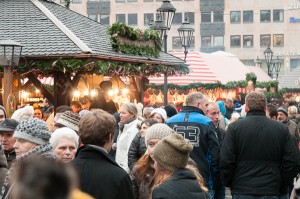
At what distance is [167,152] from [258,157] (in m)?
2.91

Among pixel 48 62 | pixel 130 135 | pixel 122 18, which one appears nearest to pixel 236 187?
pixel 130 135

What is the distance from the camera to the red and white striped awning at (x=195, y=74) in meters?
30.3

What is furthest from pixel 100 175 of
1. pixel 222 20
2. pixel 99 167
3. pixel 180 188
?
pixel 222 20

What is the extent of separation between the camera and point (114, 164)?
434 centimetres

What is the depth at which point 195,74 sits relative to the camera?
1228 inches

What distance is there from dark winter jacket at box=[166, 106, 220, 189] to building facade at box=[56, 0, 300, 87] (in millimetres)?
69841

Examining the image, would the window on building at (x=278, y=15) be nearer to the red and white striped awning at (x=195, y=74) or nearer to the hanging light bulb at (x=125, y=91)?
the red and white striped awning at (x=195, y=74)

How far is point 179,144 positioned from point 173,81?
84.0ft

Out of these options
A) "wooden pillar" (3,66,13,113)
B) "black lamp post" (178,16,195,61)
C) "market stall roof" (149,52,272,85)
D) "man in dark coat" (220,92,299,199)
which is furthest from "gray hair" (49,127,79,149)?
"market stall roof" (149,52,272,85)

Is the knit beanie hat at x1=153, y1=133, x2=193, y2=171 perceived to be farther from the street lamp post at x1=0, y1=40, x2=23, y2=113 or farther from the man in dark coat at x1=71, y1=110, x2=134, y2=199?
the street lamp post at x1=0, y1=40, x2=23, y2=113

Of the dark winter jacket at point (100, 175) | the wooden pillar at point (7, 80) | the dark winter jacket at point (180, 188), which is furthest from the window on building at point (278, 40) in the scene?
the dark winter jacket at point (100, 175)

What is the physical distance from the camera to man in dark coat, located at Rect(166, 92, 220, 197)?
25.8 feet

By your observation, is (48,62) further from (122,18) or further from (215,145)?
(122,18)

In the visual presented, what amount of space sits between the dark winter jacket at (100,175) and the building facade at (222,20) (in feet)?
241
